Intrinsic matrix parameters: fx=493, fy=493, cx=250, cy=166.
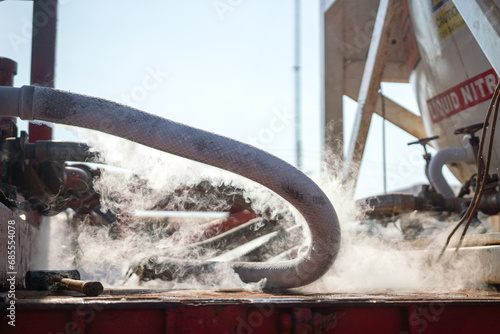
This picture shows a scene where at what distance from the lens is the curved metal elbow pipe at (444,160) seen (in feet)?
13.3

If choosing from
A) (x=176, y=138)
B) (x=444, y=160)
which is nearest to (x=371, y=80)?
(x=444, y=160)

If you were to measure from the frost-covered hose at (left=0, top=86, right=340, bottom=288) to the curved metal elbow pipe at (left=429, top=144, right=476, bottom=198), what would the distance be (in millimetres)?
2282

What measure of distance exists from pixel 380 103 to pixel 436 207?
1.97 metres

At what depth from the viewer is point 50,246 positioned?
3.89m

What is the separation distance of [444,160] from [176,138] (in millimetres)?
2832

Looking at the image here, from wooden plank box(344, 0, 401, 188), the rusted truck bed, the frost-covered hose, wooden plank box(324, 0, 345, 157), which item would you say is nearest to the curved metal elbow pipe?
wooden plank box(344, 0, 401, 188)

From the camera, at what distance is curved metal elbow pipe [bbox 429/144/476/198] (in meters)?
4.04

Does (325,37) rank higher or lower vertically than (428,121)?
higher

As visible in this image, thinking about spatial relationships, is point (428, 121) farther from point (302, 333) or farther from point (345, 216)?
point (302, 333)

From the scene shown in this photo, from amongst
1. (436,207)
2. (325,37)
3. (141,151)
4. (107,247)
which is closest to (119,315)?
(141,151)

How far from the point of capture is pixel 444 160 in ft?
13.6

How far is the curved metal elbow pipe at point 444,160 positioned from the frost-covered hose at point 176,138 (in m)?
2.28

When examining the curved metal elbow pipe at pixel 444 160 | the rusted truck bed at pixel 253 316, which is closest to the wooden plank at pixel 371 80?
the curved metal elbow pipe at pixel 444 160

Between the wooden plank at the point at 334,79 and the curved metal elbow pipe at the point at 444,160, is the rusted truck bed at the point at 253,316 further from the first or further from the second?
the wooden plank at the point at 334,79
